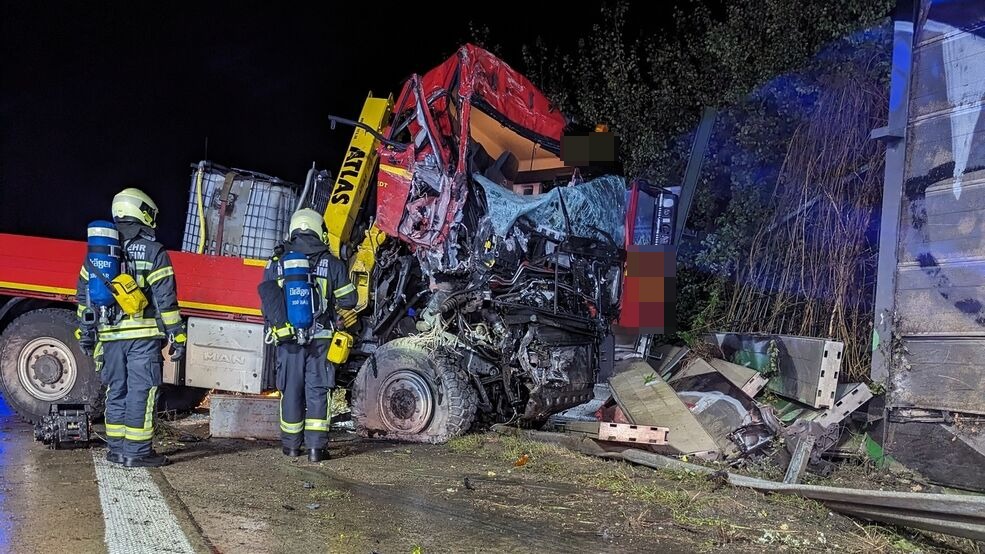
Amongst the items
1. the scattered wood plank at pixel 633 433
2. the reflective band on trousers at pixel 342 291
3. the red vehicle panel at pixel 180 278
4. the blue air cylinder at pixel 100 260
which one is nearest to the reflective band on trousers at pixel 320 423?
the reflective band on trousers at pixel 342 291

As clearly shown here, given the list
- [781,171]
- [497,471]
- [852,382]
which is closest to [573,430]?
[497,471]

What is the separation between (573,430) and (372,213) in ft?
9.33

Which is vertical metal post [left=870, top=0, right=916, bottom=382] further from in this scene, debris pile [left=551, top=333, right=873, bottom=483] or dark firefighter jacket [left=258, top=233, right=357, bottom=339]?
dark firefighter jacket [left=258, top=233, right=357, bottom=339]

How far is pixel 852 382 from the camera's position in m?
5.30

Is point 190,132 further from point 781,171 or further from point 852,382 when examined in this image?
point 852,382

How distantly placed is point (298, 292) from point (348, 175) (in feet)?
6.35

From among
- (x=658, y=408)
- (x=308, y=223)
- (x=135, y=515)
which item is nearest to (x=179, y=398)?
(x=308, y=223)

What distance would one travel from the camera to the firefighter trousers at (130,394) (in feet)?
14.4

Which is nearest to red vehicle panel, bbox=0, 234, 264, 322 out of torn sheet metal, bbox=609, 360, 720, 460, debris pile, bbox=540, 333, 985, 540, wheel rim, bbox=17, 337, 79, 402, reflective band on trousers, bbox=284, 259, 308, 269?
wheel rim, bbox=17, 337, 79, 402

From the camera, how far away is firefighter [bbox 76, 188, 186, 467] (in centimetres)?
439

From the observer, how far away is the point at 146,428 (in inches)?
174

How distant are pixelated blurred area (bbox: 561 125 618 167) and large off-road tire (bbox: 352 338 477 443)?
2490 mm

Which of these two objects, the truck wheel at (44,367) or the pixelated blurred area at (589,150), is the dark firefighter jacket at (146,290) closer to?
the truck wheel at (44,367)

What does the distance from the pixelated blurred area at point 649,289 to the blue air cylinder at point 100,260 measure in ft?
14.2
